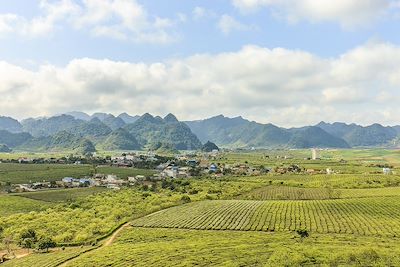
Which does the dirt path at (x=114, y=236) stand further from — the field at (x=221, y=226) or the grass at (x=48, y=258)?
the grass at (x=48, y=258)

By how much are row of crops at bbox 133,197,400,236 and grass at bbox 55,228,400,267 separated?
7654mm

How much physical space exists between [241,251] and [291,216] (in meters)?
36.7

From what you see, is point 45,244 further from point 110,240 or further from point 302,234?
point 302,234

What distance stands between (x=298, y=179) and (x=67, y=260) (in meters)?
135

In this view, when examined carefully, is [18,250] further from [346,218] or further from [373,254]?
[346,218]

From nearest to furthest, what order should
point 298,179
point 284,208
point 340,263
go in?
point 340,263 < point 284,208 < point 298,179

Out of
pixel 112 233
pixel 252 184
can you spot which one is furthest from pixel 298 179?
pixel 112 233

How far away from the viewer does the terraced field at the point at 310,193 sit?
130 m

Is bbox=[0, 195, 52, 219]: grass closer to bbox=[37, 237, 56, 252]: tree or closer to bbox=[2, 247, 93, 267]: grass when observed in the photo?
bbox=[37, 237, 56, 252]: tree

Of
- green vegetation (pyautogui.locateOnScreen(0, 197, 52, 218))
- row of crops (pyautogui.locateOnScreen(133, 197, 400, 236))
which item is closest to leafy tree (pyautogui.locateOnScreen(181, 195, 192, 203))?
row of crops (pyautogui.locateOnScreen(133, 197, 400, 236))

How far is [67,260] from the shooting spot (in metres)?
65.2

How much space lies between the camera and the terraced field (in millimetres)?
129500

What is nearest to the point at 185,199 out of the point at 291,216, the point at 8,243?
the point at 291,216

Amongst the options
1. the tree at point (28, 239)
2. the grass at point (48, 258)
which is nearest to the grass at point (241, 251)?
the grass at point (48, 258)
